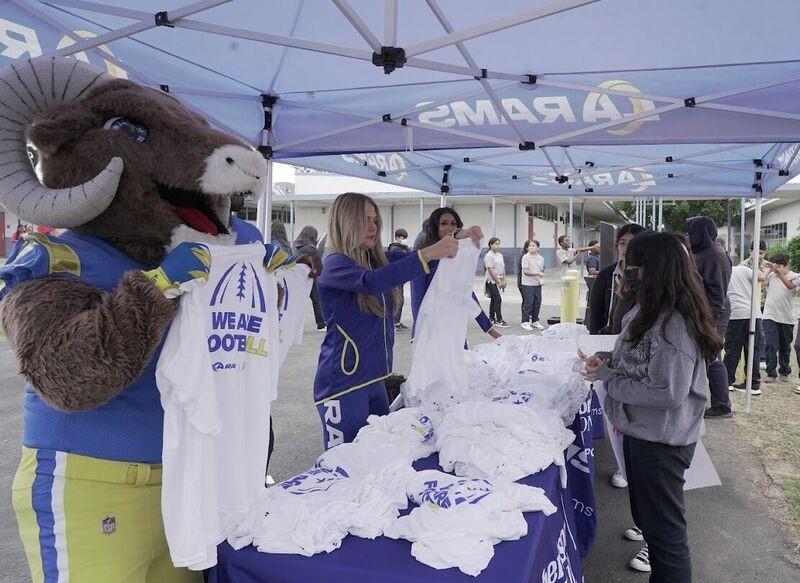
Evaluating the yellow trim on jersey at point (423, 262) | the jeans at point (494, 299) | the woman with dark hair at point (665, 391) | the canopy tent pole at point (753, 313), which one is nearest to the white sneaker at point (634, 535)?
the woman with dark hair at point (665, 391)

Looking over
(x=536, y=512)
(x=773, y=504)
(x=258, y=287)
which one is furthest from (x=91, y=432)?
(x=773, y=504)

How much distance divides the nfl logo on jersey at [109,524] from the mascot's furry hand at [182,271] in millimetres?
570

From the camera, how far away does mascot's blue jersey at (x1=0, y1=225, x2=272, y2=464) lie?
123 centimetres

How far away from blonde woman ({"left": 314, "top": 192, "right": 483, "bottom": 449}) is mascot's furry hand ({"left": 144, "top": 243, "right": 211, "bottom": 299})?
1.34 meters

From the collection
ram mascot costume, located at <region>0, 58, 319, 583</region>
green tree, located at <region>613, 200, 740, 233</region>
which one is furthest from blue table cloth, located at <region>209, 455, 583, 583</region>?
green tree, located at <region>613, 200, 740, 233</region>

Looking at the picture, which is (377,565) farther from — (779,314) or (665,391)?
(779,314)

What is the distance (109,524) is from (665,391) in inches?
74.0

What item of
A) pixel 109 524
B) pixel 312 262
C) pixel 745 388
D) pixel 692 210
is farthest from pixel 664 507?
pixel 692 210

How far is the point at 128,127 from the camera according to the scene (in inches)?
54.7

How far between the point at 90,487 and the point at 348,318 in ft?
4.98

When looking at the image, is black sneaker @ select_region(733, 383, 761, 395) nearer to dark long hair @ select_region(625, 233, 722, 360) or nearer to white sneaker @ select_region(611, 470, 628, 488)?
white sneaker @ select_region(611, 470, 628, 488)

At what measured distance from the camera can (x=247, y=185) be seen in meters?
1.42

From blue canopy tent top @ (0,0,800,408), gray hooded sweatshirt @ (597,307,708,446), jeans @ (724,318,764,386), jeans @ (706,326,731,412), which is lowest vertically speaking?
jeans @ (706,326,731,412)

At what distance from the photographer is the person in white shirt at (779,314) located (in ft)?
22.4
